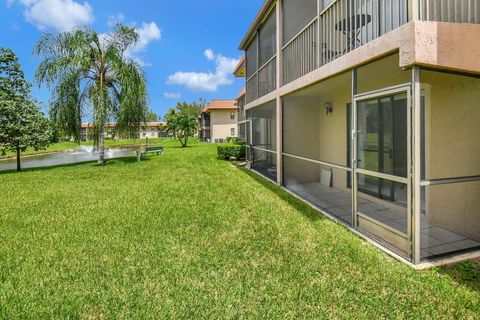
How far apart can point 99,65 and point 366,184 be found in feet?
50.5

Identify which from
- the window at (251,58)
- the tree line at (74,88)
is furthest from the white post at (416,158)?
the tree line at (74,88)

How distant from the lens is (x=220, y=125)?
48812 millimetres

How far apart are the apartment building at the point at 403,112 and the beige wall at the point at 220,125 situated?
40.5 metres

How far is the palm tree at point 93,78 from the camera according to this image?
15.0 m

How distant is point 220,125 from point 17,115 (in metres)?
35.2

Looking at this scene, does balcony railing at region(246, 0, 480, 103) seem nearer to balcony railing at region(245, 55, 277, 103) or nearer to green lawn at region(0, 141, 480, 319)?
balcony railing at region(245, 55, 277, 103)

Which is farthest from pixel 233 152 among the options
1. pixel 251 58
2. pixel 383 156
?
pixel 383 156

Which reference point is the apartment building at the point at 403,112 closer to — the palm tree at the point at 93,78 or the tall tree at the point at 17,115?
the palm tree at the point at 93,78

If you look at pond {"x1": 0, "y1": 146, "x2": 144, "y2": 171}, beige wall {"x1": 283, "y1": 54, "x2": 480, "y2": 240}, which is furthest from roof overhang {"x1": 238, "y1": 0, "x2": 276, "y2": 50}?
pond {"x1": 0, "y1": 146, "x2": 144, "y2": 171}

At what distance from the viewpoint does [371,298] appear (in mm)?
3014

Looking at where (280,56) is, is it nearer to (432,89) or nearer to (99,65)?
(432,89)

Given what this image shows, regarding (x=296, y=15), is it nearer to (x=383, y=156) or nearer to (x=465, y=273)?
(x=383, y=156)

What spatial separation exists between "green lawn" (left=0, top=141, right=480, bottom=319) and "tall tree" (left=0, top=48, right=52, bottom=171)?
32.8 ft

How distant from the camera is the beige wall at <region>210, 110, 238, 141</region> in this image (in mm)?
48531
